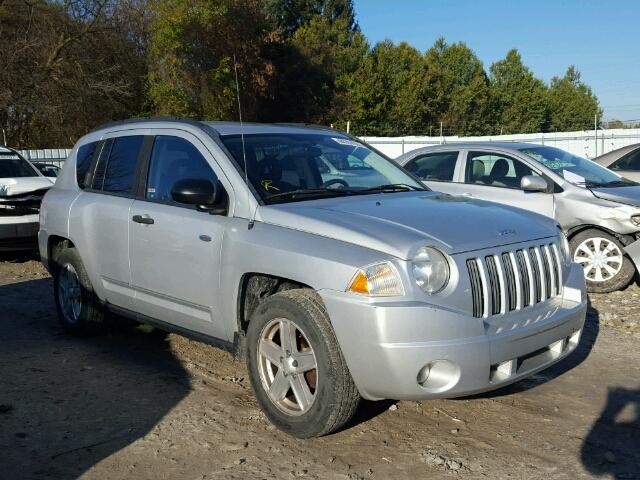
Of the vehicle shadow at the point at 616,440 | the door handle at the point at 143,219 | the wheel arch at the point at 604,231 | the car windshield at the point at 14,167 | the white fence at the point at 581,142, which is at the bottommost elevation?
the vehicle shadow at the point at 616,440

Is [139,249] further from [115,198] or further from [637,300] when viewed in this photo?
[637,300]

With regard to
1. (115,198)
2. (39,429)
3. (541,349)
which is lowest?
(39,429)

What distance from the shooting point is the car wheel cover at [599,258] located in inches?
299

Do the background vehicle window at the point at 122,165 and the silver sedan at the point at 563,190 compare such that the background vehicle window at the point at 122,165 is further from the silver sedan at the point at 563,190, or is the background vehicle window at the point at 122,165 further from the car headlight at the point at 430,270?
the silver sedan at the point at 563,190

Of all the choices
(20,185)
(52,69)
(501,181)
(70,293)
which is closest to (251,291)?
(70,293)

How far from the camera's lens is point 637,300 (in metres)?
7.30

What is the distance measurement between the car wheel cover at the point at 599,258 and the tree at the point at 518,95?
60.0 metres

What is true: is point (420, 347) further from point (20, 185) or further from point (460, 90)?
point (460, 90)

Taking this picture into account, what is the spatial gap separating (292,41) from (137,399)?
158 feet

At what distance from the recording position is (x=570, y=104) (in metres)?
72.1

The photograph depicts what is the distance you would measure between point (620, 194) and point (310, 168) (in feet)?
15.1

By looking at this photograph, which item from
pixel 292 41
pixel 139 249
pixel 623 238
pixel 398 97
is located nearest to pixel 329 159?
pixel 139 249

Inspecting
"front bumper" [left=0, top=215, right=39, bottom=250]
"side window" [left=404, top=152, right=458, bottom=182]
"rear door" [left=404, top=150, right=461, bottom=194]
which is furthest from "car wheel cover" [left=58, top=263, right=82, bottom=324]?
"side window" [left=404, top=152, right=458, bottom=182]

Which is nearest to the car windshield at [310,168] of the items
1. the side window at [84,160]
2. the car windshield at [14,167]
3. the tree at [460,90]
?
the side window at [84,160]
